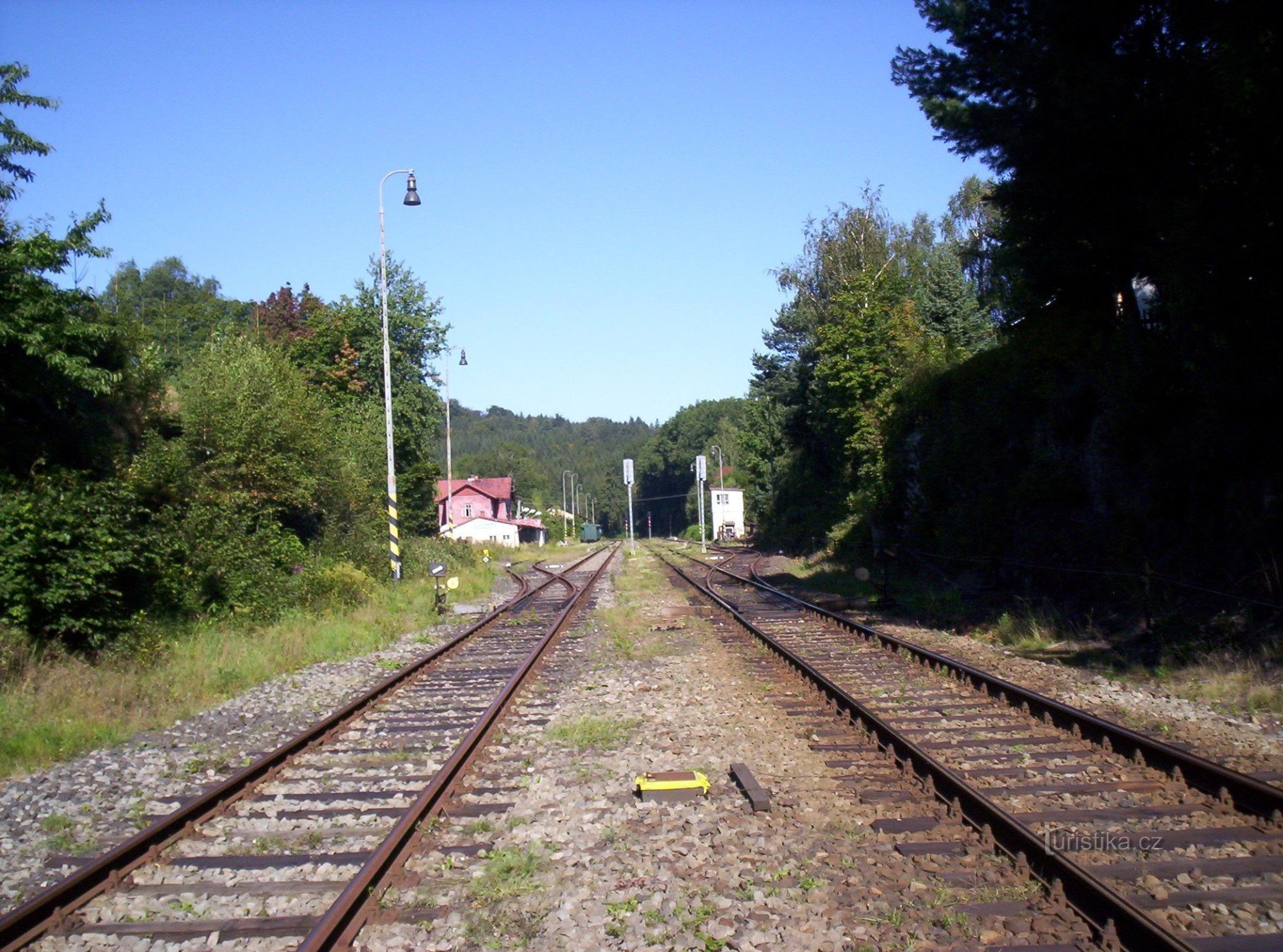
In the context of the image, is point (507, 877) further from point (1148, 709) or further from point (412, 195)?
point (412, 195)

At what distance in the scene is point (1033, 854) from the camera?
18.0 ft

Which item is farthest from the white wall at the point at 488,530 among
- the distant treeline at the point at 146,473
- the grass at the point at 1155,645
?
the grass at the point at 1155,645

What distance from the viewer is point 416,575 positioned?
29.0m

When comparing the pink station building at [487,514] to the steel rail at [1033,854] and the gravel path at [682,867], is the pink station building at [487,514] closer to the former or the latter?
the gravel path at [682,867]

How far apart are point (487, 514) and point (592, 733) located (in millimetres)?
88437

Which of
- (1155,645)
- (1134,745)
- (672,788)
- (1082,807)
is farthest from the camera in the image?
(1155,645)

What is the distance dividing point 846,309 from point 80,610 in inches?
1091

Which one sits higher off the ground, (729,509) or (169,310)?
(169,310)

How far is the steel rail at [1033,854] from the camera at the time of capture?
4.46 metres

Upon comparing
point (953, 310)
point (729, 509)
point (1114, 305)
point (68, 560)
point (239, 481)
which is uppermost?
point (953, 310)

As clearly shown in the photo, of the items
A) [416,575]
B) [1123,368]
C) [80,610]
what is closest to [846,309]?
[416,575]

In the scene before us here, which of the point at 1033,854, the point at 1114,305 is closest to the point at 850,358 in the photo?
the point at 1114,305

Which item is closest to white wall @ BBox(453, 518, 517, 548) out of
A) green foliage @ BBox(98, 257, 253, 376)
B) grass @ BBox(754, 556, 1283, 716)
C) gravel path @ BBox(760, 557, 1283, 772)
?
green foliage @ BBox(98, 257, 253, 376)

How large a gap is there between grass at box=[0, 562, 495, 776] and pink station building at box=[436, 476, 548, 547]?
2559 inches
